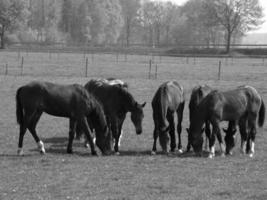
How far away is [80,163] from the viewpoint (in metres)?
10.3

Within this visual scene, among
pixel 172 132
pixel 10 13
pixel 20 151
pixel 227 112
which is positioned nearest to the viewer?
pixel 20 151

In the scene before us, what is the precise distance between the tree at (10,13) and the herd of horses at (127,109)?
64.7m

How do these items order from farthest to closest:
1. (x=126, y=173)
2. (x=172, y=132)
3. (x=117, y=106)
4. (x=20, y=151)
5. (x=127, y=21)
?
(x=127, y=21)
(x=117, y=106)
(x=172, y=132)
(x=20, y=151)
(x=126, y=173)

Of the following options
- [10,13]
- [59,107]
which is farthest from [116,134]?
[10,13]

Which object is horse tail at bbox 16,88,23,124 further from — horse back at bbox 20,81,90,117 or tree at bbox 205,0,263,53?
tree at bbox 205,0,263,53

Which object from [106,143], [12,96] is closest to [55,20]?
[12,96]

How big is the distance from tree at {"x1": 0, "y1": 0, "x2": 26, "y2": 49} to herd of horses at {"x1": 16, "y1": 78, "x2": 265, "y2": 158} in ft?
212

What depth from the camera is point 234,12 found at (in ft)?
254

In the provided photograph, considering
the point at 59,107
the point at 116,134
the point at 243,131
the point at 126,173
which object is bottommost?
the point at 126,173

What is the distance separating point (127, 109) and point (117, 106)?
27cm

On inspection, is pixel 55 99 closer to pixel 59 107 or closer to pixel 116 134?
pixel 59 107

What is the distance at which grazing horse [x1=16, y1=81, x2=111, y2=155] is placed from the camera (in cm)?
1116

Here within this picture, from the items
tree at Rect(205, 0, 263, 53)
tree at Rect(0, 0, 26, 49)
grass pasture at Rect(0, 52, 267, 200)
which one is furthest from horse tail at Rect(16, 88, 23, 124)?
tree at Rect(205, 0, 263, 53)

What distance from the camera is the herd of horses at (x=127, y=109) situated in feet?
37.0
